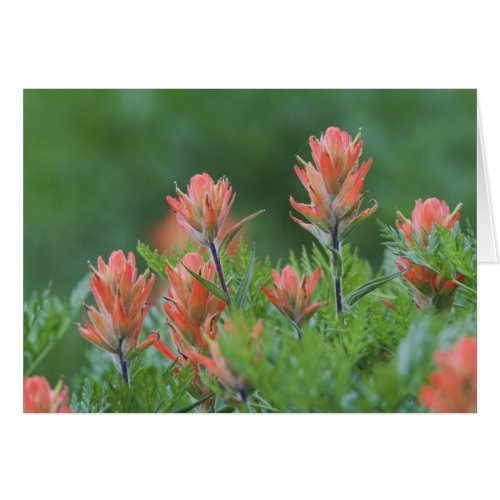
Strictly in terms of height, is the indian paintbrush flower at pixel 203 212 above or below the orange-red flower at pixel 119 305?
above

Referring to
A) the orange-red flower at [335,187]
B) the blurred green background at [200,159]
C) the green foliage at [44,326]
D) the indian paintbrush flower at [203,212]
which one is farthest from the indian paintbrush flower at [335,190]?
the blurred green background at [200,159]

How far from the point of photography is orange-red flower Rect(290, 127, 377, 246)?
1.08 metres

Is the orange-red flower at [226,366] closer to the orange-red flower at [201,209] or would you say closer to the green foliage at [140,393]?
the green foliage at [140,393]

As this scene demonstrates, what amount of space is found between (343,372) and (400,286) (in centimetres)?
40

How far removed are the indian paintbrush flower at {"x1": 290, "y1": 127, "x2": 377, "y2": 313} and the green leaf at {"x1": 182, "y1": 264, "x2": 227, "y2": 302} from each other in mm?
144

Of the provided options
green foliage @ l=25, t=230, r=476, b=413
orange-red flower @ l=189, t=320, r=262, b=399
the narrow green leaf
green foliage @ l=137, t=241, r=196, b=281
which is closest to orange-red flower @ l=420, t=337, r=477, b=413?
green foliage @ l=25, t=230, r=476, b=413

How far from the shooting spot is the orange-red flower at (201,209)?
3.72 feet

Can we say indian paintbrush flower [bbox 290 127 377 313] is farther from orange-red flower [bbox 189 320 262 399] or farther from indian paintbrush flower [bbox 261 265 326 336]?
orange-red flower [bbox 189 320 262 399]
